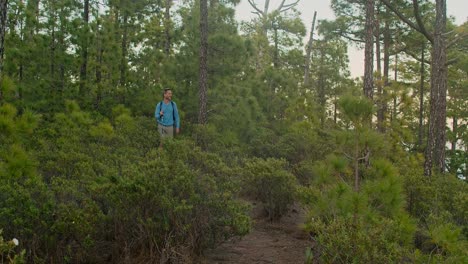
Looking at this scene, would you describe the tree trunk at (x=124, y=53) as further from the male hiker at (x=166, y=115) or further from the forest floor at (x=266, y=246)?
the forest floor at (x=266, y=246)

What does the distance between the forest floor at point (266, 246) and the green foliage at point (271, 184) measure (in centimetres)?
29

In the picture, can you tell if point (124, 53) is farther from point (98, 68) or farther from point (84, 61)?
point (84, 61)

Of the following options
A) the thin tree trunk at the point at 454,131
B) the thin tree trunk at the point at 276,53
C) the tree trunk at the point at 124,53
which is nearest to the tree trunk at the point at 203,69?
the tree trunk at the point at 124,53

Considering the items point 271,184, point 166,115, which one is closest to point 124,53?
point 166,115

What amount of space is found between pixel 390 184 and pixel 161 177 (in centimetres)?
268

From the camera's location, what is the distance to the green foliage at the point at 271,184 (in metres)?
6.58

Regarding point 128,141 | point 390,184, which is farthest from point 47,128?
point 390,184

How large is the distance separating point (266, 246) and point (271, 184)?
1.11 metres

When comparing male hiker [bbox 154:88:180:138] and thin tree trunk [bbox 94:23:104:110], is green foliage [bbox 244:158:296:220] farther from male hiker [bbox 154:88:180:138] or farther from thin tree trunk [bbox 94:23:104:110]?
thin tree trunk [bbox 94:23:104:110]

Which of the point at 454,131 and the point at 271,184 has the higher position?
the point at 454,131

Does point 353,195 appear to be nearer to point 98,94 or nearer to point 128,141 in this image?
point 128,141

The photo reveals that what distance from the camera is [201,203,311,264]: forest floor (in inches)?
211

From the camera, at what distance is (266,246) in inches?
234

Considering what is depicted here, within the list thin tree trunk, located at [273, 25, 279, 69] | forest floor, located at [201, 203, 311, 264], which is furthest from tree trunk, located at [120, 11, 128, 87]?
thin tree trunk, located at [273, 25, 279, 69]
